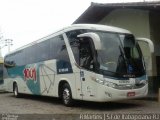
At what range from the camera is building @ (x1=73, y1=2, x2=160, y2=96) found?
65.2ft

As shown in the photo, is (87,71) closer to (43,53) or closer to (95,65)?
(95,65)

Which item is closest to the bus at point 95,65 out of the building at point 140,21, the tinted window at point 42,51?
the tinted window at point 42,51

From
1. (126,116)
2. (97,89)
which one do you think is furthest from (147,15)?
(126,116)

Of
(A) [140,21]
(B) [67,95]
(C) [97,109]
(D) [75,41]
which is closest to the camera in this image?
(C) [97,109]

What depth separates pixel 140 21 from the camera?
20.4m

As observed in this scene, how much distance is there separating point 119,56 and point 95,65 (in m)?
1.04

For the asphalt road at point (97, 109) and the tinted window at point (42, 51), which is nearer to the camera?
the asphalt road at point (97, 109)

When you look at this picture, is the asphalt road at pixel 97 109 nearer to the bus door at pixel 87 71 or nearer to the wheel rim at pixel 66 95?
the wheel rim at pixel 66 95

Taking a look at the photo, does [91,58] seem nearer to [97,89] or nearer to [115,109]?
[97,89]

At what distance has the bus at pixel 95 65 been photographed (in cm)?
1359

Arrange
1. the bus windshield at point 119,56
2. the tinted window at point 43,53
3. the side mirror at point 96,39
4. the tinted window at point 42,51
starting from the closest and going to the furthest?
the side mirror at point 96,39 < the bus windshield at point 119,56 < the tinted window at point 43,53 < the tinted window at point 42,51

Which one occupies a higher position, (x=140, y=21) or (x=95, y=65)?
(x=140, y=21)

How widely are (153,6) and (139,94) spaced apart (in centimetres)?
525

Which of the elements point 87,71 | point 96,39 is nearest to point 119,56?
point 87,71
